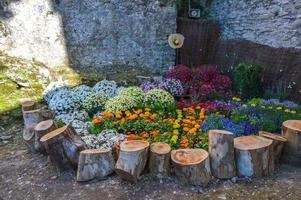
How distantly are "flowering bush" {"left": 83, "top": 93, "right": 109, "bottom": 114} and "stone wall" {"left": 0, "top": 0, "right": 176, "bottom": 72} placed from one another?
89.5 inches

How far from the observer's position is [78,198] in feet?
10.7

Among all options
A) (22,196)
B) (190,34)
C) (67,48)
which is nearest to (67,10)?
(67,48)

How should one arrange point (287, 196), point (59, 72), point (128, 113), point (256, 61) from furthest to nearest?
point (59, 72), point (256, 61), point (128, 113), point (287, 196)

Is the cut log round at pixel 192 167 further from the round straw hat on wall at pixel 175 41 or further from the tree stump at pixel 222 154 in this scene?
the round straw hat on wall at pixel 175 41

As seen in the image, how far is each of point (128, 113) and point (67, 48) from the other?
140 inches

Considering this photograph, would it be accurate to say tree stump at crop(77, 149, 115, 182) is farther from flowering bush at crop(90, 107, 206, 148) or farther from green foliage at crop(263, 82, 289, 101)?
green foliage at crop(263, 82, 289, 101)

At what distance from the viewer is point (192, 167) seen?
324cm

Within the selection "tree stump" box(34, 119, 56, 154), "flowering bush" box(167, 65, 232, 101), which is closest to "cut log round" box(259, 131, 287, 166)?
"flowering bush" box(167, 65, 232, 101)

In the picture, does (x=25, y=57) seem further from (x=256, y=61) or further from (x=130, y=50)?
(x=256, y=61)

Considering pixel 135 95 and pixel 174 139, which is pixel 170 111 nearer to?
pixel 135 95

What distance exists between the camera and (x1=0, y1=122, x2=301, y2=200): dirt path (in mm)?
Result: 3209

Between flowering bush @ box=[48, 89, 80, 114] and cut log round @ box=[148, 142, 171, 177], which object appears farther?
flowering bush @ box=[48, 89, 80, 114]

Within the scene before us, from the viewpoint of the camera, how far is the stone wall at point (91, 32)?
7.29 meters

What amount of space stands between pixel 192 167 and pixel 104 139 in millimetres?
1471
